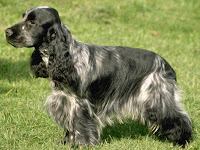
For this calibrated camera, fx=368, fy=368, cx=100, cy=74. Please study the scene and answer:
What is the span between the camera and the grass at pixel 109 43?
5.01 metres

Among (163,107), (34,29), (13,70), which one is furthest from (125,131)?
(13,70)

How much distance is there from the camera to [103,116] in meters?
4.88

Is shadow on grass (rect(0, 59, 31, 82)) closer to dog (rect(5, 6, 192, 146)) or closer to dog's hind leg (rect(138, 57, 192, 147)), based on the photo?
dog (rect(5, 6, 192, 146))

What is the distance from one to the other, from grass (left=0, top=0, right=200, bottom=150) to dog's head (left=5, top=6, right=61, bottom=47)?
126cm

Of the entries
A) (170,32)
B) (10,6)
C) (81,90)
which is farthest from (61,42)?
(170,32)

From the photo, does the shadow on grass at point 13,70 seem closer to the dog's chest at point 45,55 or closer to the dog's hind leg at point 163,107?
the dog's chest at point 45,55

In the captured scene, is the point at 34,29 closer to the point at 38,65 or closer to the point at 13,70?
the point at 38,65

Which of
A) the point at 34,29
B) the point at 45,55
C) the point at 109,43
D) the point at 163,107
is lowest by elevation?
the point at 109,43

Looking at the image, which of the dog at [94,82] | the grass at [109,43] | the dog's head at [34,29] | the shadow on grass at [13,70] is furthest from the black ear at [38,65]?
the shadow on grass at [13,70]

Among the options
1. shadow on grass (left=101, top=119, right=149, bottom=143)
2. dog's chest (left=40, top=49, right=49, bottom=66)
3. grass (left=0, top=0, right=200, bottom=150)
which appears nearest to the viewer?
dog's chest (left=40, top=49, right=49, bottom=66)

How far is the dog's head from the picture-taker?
169 inches

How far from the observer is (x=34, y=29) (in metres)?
4.30

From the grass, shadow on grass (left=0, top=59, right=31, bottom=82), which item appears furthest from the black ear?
shadow on grass (left=0, top=59, right=31, bottom=82)

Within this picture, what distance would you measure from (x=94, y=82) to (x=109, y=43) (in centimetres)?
471
